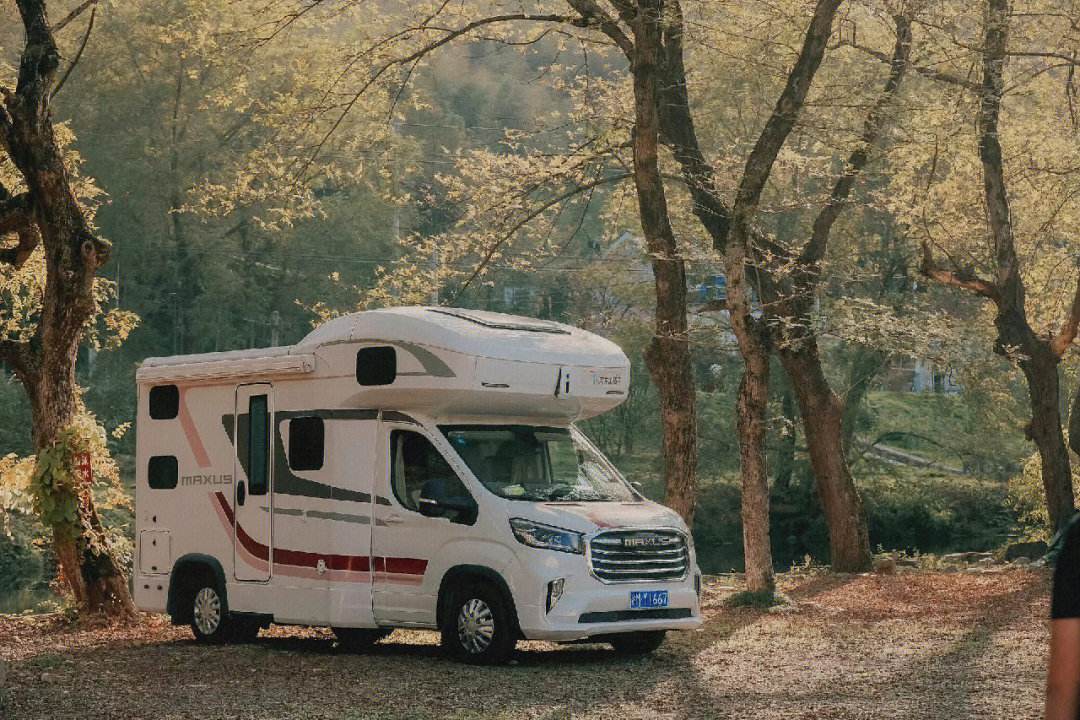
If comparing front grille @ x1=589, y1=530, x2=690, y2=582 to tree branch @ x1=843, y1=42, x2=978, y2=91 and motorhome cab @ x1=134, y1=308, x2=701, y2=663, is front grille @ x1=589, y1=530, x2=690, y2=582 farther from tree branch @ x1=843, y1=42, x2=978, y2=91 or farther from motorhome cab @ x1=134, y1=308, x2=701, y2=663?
tree branch @ x1=843, y1=42, x2=978, y2=91

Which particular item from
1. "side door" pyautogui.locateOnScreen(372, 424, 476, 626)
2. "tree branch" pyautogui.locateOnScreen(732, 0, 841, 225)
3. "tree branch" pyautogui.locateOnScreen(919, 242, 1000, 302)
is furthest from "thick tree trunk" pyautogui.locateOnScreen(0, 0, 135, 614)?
"tree branch" pyautogui.locateOnScreen(919, 242, 1000, 302)

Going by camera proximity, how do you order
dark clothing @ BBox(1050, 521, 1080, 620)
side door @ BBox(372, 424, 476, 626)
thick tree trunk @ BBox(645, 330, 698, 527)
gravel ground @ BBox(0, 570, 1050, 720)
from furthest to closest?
1. thick tree trunk @ BBox(645, 330, 698, 527)
2. side door @ BBox(372, 424, 476, 626)
3. gravel ground @ BBox(0, 570, 1050, 720)
4. dark clothing @ BBox(1050, 521, 1080, 620)

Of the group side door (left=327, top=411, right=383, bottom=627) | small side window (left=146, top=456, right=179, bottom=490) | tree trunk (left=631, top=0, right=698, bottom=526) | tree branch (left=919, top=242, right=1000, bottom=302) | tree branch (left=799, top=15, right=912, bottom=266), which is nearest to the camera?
side door (left=327, top=411, right=383, bottom=627)

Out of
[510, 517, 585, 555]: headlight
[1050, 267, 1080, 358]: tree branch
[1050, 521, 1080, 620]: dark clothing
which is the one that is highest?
[1050, 267, 1080, 358]: tree branch

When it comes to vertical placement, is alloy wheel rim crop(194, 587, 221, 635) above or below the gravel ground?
above

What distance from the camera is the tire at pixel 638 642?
13.0 m

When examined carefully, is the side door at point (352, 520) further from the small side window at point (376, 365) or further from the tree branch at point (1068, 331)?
the tree branch at point (1068, 331)

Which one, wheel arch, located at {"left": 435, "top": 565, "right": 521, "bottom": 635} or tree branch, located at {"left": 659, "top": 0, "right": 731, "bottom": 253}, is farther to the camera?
tree branch, located at {"left": 659, "top": 0, "right": 731, "bottom": 253}

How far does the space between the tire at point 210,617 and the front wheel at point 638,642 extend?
3.74 meters

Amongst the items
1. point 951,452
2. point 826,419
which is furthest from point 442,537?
point 951,452

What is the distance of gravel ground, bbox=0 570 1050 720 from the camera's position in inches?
391

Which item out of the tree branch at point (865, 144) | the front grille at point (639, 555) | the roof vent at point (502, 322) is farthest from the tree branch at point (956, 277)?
the front grille at point (639, 555)

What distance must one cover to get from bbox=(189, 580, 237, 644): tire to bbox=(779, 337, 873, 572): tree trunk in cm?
1180

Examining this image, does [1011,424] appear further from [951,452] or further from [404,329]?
[404,329]
